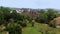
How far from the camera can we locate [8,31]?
1866 cm

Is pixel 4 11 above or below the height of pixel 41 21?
above

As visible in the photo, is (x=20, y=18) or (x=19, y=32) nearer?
(x=19, y=32)

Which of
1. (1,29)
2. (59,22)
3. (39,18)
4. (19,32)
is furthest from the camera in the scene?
(39,18)

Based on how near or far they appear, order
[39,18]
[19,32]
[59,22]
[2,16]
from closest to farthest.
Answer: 1. [19,32]
2. [2,16]
3. [59,22]
4. [39,18]

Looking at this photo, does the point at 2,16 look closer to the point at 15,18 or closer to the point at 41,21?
the point at 15,18

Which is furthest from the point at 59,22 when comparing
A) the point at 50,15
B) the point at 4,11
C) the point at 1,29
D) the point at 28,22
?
the point at 1,29

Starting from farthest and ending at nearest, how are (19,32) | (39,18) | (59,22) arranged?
1. (39,18)
2. (59,22)
3. (19,32)

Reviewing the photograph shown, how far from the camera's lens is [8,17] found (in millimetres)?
26109

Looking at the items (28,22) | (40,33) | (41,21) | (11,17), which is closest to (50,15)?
(41,21)

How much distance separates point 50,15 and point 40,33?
1046cm

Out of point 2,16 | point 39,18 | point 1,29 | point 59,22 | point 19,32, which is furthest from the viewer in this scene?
point 39,18

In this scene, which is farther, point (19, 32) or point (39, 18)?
point (39, 18)

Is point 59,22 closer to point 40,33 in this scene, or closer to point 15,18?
point 15,18

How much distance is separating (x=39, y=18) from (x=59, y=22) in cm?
345
